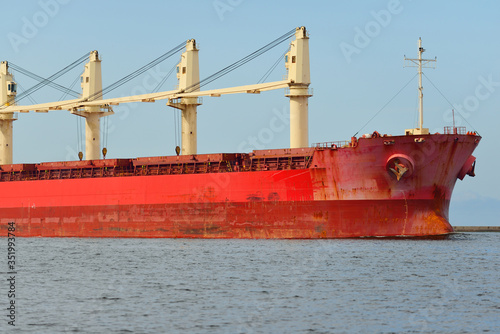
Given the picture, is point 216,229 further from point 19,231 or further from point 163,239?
→ point 19,231

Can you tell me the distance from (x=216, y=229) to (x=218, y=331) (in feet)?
65.4

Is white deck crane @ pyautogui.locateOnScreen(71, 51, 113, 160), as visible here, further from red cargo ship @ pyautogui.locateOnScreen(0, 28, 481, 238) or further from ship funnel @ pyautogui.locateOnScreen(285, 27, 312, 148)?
ship funnel @ pyautogui.locateOnScreen(285, 27, 312, 148)

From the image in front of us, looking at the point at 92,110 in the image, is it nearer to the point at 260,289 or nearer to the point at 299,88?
the point at 299,88

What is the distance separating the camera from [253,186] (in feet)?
112

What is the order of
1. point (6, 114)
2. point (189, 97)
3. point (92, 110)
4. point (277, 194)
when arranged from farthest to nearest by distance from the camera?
point (6, 114) → point (92, 110) → point (189, 97) → point (277, 194)

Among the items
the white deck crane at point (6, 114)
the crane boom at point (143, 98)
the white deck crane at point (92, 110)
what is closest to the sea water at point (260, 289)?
the crane boom at point (143, 98)

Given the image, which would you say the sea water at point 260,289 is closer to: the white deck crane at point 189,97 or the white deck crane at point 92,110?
the white deck crane at point 189,97

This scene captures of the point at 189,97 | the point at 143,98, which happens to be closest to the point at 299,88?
the point at 189,97

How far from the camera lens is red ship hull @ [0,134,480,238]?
3102 centimetres

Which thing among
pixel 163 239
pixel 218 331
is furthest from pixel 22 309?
pixel 163 239

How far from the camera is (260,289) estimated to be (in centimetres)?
2036

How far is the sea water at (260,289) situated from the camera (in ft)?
52.9

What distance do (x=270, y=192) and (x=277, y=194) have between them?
372 millimetres

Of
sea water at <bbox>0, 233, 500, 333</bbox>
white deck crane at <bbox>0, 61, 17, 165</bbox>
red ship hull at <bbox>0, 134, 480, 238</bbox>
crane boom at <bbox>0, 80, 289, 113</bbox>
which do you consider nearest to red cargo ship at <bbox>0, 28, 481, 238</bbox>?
red ship hull at <bbox>0, 134, 480, 238</bbox>
